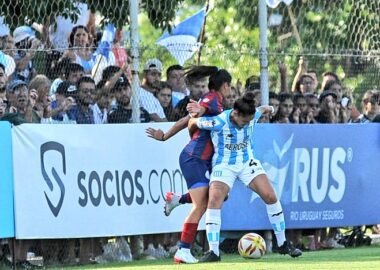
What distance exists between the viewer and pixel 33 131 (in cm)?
1460

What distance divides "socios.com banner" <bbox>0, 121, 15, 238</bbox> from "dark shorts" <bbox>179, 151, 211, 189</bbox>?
196 cm

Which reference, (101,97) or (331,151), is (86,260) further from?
(331,151)

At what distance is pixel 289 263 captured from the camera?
44.9 ft

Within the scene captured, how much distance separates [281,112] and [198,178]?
352 cm

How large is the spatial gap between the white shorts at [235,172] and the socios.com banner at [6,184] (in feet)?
7.49

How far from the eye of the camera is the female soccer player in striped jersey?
14.1 metres

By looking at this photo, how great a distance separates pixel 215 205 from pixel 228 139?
2.49 ft

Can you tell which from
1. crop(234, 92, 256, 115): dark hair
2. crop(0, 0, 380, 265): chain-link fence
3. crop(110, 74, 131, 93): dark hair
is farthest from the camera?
crop(110, 74, 131, 93): dark hair

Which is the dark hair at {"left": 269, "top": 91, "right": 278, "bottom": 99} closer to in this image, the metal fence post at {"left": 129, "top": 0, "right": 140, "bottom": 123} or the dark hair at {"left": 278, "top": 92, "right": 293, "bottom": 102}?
the dark hair at {"left": 278, "top": 92, "right": 293, "bottom": 102}

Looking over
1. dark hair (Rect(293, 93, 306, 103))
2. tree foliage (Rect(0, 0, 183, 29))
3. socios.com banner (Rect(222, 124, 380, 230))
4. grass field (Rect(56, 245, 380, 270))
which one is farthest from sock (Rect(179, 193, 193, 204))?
dark hair (Rect(293, 93, 306, 103))

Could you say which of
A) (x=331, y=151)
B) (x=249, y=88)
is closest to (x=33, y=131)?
(x=249, y=88)

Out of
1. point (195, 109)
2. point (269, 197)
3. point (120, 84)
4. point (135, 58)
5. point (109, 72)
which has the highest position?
point (135, 58)

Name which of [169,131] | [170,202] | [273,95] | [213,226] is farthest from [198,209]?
[273,95]

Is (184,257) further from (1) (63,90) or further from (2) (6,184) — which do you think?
(1) (63,90)
